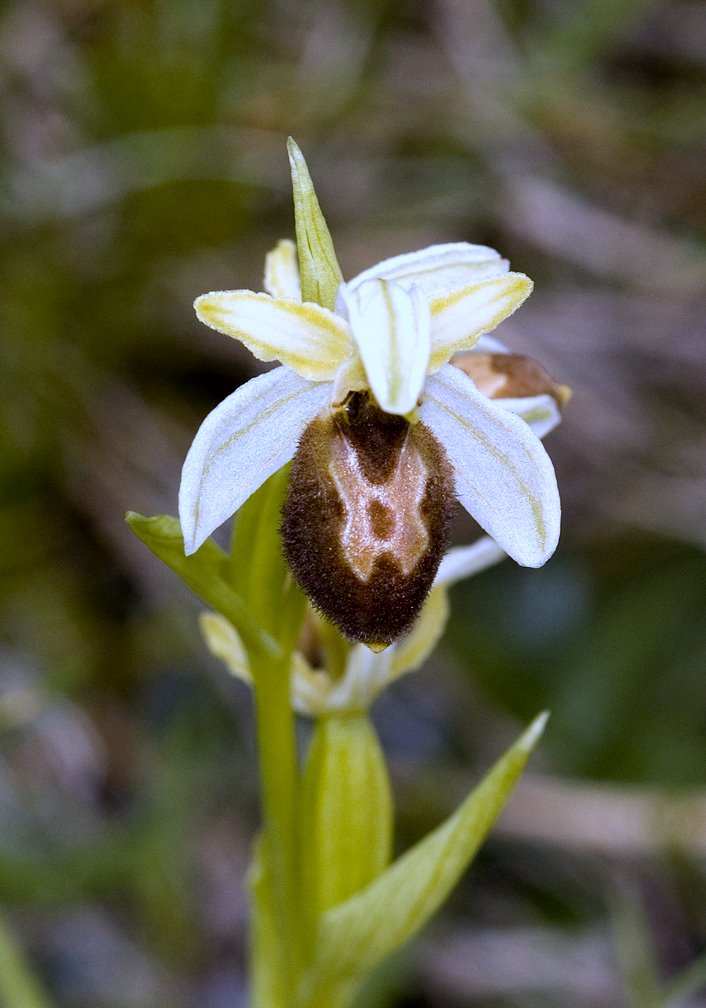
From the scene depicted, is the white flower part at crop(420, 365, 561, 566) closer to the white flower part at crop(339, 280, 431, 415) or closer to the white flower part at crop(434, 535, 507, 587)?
the white flower part at crop(339, 280, 431, 415)

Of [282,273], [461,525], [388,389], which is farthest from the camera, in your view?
[461,525]

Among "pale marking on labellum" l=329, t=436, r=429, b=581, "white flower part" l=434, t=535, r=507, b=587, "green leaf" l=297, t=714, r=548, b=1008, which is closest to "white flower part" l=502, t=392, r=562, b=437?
"white flower part" l=434, t=535, r=507, b=587

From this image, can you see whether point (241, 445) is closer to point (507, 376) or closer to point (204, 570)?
point (204, 570)

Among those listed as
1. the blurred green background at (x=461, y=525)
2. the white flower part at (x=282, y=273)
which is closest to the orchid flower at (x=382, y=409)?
the white flower part at (x=282, y=273)

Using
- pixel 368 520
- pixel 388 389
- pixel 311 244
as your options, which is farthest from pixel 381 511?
pixel 311 244

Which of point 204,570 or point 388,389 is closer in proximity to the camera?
point 388,389

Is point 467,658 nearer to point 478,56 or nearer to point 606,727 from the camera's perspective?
point 606,727

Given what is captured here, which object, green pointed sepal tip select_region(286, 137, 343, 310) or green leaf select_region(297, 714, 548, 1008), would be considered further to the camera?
green leaf select_region(297, 714, 548, 1008)
